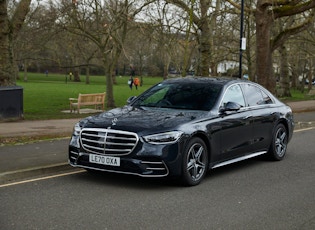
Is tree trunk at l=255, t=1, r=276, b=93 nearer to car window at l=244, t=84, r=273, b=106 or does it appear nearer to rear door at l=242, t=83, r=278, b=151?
car window at l=244, t=84, r=273, b=106

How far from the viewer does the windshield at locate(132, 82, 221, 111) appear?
26.3ft

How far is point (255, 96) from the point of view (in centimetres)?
926

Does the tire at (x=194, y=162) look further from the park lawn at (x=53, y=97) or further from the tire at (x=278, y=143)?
the park lawn at (x=53, y=97)

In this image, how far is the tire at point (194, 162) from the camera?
701cm

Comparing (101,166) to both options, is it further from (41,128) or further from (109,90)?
(109,90)

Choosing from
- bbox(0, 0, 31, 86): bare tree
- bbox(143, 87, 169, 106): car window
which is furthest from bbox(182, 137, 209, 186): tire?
bbox(0, 0, 31, 86): bare tree

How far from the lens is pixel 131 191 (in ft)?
22.3

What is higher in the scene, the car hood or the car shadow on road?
the car hood

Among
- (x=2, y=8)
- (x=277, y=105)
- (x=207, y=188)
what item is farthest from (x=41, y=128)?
(x=207, y=188)

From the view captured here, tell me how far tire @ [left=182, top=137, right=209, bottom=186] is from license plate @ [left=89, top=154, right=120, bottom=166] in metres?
0.93

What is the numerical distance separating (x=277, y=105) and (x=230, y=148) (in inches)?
89.3

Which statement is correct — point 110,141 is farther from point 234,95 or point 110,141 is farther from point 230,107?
point 234,95

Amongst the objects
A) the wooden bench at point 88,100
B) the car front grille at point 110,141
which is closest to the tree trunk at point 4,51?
the wooden bench at point 88,100

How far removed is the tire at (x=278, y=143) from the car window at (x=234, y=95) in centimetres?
119
